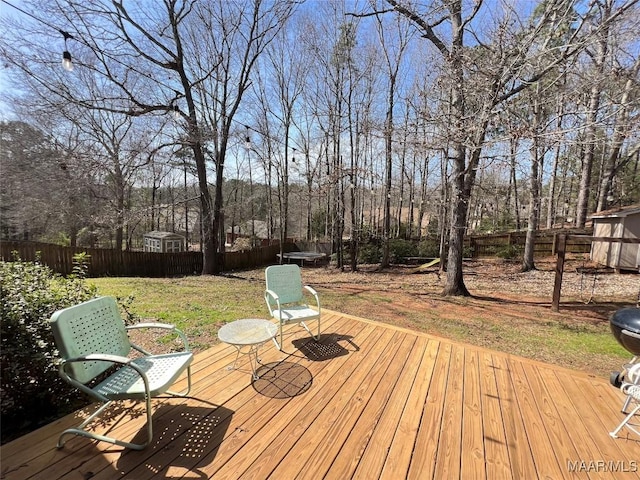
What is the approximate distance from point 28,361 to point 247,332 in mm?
1465

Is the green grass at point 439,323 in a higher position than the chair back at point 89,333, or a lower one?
lower

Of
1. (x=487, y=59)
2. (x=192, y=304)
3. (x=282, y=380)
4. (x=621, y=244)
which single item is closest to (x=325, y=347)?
(x=282, y=380)

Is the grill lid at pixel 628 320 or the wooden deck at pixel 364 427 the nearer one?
the wooden deck at pixel 364 427

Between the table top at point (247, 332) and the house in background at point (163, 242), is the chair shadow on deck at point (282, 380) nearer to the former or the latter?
the table top at point (247, 332)

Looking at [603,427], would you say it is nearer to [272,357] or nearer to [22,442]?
[272,357]

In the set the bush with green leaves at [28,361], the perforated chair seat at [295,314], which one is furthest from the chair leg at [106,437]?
the perforated chair seat at [295,314]

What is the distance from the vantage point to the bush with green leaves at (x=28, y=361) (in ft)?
5.92

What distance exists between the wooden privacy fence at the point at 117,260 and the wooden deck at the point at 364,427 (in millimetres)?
8600

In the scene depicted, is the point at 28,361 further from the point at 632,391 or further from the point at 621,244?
the point at 621,244

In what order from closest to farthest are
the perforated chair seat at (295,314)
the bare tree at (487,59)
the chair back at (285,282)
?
the perforated chair seat at (295,314)
the chair back at (285,282)
the bare tree at (487,59)

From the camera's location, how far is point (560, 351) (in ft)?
12.1

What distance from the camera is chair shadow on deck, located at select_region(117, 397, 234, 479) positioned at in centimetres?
157

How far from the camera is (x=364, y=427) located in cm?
191

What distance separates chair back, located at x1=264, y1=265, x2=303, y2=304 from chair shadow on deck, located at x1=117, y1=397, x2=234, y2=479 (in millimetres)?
1620
